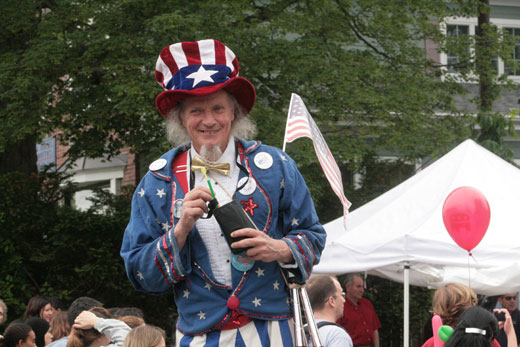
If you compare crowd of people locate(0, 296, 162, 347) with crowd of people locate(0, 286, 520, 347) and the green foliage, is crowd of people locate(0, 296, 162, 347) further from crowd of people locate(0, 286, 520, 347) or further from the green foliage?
the green foliage

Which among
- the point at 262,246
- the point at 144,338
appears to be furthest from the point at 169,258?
the point at 144,338

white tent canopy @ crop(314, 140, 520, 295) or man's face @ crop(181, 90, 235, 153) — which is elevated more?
man's face @ crop(181, 90, 235, 153)

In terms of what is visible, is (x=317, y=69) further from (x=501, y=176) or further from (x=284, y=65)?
(x=501, y=176)

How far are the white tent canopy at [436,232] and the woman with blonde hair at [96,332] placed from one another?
3077mm

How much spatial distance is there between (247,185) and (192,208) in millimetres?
294

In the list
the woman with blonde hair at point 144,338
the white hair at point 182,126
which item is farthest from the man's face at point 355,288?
the white hair at point 182,126

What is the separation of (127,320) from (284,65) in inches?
237

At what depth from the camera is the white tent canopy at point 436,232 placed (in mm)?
7749

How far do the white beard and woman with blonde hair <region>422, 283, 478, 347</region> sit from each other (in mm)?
3637

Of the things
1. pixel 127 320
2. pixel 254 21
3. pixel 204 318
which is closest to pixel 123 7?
pixel 254 21

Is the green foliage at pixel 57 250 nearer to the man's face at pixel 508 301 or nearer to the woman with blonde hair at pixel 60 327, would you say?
the woman with blonde hair at pixel 60 327

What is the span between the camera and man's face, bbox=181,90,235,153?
2.74 m

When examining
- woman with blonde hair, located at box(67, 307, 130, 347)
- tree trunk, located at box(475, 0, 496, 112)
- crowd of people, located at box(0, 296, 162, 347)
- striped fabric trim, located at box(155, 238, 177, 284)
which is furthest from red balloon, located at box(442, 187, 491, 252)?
tree trunk, located at box(475, 0, 496, 112)

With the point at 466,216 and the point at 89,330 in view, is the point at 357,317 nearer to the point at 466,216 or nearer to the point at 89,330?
the point at 466,216
